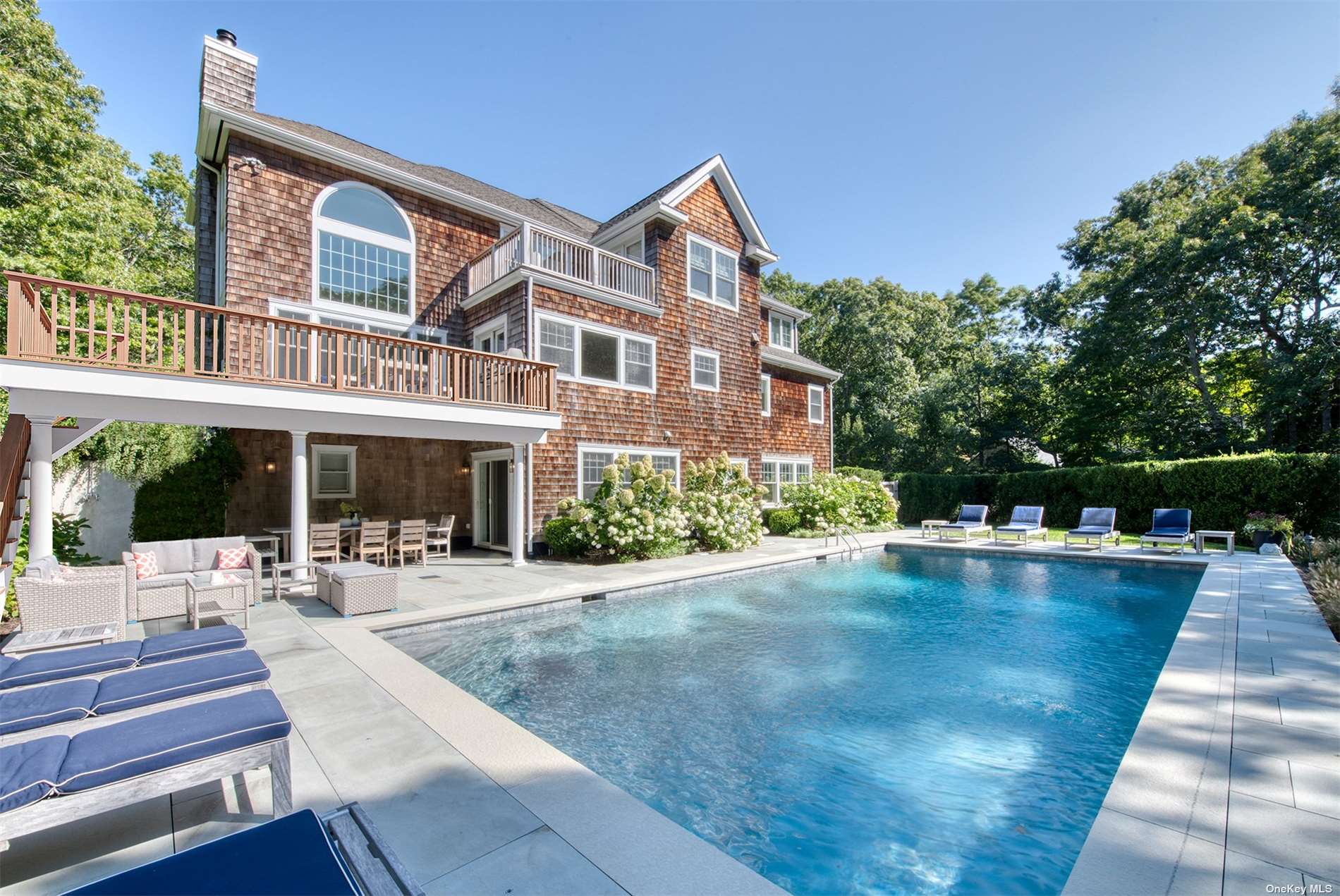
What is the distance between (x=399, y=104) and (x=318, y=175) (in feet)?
7.28

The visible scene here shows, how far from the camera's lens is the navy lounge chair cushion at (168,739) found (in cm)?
226

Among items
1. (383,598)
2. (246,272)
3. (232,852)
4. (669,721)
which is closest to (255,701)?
(232,852)

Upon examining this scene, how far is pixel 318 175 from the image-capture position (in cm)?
1166

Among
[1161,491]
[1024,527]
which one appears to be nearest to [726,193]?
[1024,527]

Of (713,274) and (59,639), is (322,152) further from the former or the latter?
(59,639)

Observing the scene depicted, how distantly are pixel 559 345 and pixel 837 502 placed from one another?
930 cm

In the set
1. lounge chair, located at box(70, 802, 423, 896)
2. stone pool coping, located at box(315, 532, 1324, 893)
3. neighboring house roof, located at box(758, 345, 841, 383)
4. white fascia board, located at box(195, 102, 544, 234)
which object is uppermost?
white fascia board, located at box(195, 102, 544, 234)

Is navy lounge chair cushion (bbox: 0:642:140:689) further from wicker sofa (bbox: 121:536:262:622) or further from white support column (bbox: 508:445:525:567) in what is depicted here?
white support column (bbox: 508:445:525:567)

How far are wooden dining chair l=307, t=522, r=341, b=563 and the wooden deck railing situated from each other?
248cm

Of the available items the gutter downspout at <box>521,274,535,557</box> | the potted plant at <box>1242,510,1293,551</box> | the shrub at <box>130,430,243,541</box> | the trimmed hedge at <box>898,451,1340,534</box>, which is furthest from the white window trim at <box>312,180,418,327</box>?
the potted plant at <box>1242,510,1293,551</box>

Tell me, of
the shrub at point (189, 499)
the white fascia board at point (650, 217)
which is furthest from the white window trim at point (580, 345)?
the shrub at point (189, 499)

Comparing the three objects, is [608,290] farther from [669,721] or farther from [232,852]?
[232,852]

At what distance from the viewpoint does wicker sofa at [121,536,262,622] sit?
6195 millimetres

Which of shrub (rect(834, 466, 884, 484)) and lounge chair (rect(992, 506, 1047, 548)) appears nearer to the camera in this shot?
lounge chair (rect(992, 506, 1047, 548))
